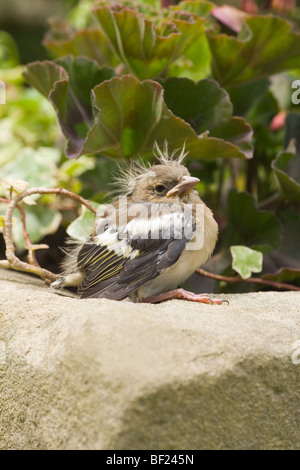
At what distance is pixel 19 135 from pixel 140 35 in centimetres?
152

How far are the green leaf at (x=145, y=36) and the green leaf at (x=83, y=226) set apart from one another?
75 cm

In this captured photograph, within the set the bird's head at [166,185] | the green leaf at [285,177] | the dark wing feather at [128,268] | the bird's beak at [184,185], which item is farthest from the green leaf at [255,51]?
the dark wing feather at [128,268]

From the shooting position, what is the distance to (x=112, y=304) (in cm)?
154

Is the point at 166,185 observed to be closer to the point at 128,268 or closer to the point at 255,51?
the point at 128,268

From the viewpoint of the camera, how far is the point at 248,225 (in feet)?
8.50

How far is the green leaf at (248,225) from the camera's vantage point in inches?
99.1

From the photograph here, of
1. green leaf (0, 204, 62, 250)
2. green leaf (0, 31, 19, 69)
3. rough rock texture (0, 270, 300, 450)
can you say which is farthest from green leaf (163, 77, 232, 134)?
green leaf (0, 31, 19, 69)

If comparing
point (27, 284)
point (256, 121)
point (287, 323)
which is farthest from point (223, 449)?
point (256, 121)

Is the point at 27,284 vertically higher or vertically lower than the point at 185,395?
lower

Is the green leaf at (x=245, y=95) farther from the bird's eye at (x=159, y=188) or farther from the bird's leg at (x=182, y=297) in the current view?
the bird's leg at (x=182, y=297)

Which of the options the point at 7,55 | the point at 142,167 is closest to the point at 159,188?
the point at 142,167

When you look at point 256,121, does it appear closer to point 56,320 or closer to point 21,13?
point 56,320

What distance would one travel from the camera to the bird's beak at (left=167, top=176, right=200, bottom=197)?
2023 millimetres

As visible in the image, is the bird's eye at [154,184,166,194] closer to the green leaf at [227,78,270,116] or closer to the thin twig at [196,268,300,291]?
the thin twig at [196,268,300,291]
